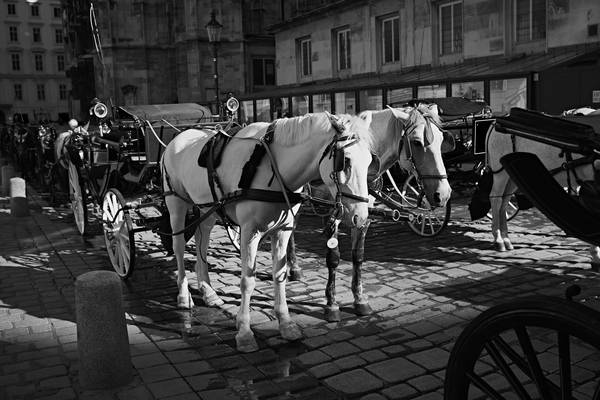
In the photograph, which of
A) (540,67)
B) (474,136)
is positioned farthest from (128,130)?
(540,67)

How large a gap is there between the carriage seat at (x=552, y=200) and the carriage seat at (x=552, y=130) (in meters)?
0.13

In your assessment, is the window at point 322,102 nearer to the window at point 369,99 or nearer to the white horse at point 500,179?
the window at point 369,99

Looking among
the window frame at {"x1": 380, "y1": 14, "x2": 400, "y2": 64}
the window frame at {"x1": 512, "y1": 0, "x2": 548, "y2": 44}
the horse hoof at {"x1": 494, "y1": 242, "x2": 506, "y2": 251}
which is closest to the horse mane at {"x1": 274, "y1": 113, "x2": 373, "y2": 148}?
the horse hoof at {"x1": 494, "y1": 242, "x2": 506, "y2": 251}

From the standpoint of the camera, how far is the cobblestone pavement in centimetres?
470

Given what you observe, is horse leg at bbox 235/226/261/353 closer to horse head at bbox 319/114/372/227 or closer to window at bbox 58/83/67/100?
horse head at bbox 319/114/372/227

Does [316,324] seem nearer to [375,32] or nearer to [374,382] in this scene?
[374,382]

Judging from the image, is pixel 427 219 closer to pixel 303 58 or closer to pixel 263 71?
pixel 303 58

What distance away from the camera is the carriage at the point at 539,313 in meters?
2.29

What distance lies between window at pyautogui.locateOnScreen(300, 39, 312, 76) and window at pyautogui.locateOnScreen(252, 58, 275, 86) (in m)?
13.0

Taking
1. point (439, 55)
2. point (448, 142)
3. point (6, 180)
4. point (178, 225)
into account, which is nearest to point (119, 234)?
point (178, 225)

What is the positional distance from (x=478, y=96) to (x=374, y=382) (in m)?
9.25

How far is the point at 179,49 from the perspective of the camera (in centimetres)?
3988

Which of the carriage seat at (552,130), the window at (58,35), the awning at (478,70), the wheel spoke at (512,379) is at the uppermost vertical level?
the window at (58,35)

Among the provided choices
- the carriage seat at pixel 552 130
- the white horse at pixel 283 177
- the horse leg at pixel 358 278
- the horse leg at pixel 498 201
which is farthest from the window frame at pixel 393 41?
the carriage seat at pixel 552 130
